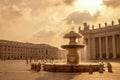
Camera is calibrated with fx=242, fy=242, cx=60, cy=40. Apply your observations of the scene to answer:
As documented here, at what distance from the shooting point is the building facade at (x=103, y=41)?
77.0m

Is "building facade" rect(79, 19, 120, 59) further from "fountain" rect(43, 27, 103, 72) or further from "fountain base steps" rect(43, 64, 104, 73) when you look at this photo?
"fountain base steps" rect(43, 64, 104, 73)

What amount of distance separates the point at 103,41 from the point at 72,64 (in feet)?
185

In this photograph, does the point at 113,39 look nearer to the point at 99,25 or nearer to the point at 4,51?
the point at 99,25

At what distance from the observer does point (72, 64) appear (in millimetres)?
29219

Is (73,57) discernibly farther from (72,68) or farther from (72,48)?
(72,68)

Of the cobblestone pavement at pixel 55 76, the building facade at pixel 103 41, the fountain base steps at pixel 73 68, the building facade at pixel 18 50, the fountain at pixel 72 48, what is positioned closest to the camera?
the cobblestone pavement at pixel 55 76

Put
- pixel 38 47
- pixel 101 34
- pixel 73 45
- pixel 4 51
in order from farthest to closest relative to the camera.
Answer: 1. pixel 38 47
2. pixel 4 51
3. pixel 101 34
4. pixel 73 45

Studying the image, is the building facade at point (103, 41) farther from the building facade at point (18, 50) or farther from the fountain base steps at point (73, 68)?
the building facade at point (18, 50)

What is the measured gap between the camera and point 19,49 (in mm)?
167750

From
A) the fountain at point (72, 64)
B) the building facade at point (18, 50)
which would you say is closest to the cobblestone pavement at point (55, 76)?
the fountain at point (72, 64)

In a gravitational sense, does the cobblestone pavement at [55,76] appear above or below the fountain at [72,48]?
below

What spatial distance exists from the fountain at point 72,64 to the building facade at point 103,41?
150 ft

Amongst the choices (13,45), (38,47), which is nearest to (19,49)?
(13,45)

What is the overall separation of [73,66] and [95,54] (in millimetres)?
58718
